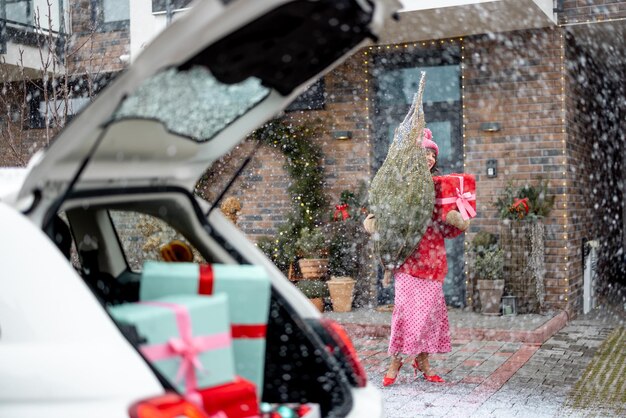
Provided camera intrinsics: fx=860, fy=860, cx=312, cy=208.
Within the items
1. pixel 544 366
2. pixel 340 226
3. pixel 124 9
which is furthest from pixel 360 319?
pixel 124 9

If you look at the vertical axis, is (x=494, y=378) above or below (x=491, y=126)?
below

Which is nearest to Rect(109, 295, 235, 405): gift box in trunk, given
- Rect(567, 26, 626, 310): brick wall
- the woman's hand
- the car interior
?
the car interior

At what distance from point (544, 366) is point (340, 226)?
405 cm

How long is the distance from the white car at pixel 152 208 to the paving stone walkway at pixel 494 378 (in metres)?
2.97

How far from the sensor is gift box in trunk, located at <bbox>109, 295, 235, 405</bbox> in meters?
2.30

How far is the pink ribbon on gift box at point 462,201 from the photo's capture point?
6598mm

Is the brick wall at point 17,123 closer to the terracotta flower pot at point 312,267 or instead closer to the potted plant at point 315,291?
the terracotta flower pot at point 312,267

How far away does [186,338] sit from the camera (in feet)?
7.84

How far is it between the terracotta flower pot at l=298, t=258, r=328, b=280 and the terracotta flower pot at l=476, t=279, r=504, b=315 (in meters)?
2.02

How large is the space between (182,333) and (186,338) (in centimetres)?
2

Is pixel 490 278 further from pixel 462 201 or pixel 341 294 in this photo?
pixel 462 201

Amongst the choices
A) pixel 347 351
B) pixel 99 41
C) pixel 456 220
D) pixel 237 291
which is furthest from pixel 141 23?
pixel 237 291

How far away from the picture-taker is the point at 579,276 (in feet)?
35.9

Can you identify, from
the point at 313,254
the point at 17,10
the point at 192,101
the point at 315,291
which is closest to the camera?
the point at 192,101
